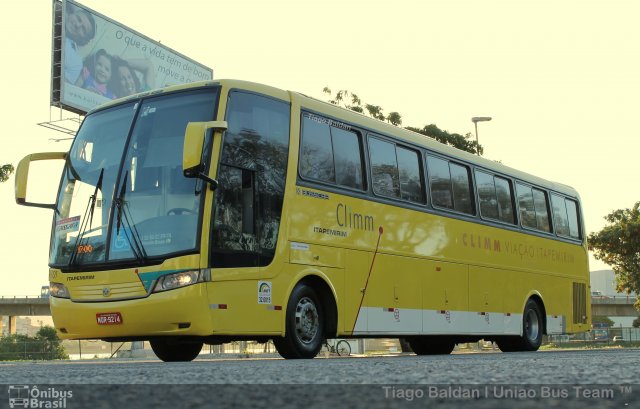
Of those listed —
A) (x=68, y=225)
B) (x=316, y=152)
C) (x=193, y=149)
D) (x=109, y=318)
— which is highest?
(x=316, y=152)

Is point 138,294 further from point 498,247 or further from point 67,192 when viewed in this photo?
point 498,247

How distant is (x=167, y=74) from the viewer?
4341 cm

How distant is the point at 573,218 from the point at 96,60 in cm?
2446

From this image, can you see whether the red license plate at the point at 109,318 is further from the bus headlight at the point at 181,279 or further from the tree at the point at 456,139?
the tree at the point at 456,139

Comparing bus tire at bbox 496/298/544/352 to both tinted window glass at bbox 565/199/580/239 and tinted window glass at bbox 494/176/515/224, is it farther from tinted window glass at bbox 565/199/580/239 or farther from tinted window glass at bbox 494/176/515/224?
tinted window glass at bbox 565/199/580/239

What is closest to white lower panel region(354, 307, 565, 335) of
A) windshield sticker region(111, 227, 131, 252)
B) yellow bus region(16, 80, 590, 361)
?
yellow bus region(16, 80, 590, 361)

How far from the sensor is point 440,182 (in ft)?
48.6

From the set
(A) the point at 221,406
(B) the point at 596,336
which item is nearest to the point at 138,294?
(A) the point at 221,406

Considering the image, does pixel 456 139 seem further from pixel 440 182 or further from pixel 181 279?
pixel 181 279

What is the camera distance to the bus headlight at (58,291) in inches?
427

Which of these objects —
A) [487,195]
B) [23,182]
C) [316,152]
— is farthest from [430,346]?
[23,182]

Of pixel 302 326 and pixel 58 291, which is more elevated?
pixel 58 291

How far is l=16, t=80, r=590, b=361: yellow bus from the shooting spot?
9961mm

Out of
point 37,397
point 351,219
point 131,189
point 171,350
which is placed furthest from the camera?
point 171,350
